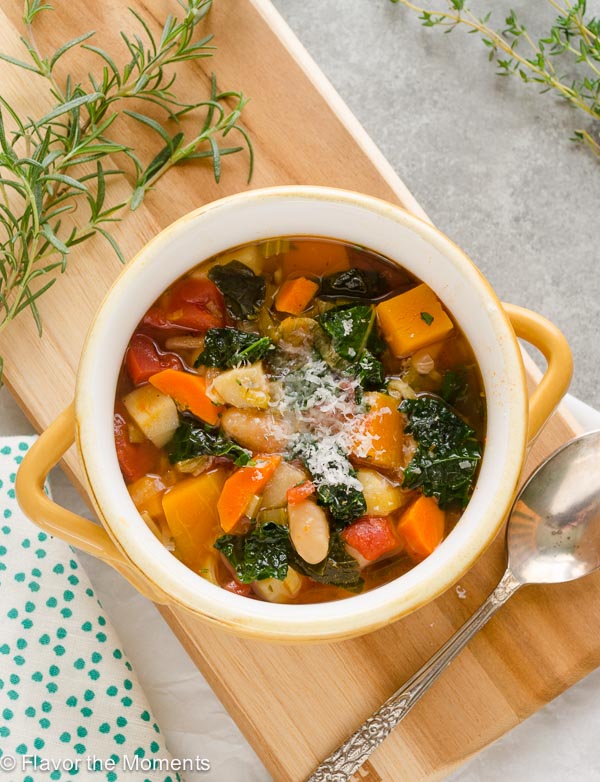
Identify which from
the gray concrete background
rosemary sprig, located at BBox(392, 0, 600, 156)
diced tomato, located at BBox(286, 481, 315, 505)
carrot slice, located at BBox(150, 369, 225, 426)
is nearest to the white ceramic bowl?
carrot slice, located at BBox(150, 369, 225, 426)

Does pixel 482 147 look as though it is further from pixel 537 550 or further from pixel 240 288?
pixel 537 550

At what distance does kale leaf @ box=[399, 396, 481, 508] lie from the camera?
168 centimetres

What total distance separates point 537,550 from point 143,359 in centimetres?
100

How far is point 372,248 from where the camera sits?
170 cm

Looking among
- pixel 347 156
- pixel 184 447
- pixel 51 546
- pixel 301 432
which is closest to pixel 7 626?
pixel 51 546

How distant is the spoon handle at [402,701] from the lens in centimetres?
183

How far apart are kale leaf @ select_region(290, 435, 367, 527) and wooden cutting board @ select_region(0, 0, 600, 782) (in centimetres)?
37

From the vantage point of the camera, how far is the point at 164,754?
2.20 meters

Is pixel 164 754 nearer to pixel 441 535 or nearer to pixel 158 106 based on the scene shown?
pixel 441 535

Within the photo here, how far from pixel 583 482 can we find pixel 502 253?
A: 0.88m

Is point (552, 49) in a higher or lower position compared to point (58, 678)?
higher

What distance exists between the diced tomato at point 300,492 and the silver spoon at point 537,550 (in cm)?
50

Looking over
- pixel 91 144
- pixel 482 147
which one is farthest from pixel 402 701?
pixel 482 147

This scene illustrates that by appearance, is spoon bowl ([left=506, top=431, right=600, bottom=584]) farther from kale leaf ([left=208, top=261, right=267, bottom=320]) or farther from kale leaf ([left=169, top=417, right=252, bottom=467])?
kale leaf ([left=208, top=261, right=267, bottom=320])
